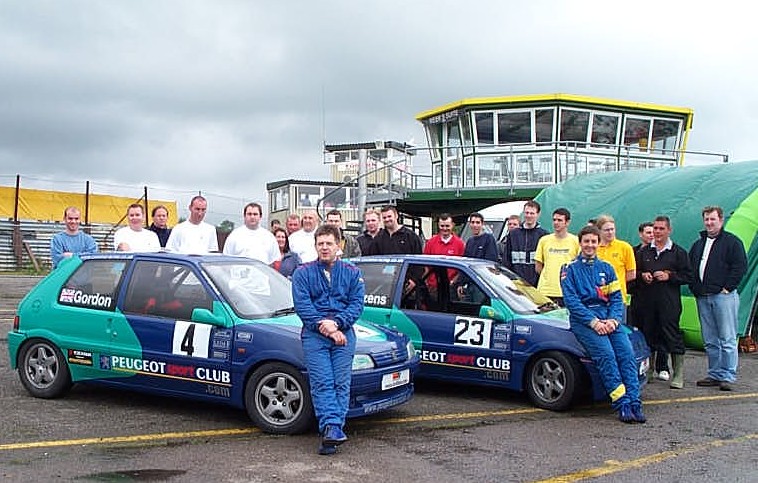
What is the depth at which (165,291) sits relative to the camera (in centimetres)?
654

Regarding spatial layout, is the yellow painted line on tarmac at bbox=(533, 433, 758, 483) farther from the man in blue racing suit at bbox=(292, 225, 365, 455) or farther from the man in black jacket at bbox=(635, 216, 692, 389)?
the man in black jacket at bbox=(635, 216, 692, 389)

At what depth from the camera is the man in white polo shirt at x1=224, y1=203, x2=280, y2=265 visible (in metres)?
8.73

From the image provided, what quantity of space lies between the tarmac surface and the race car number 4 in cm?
38

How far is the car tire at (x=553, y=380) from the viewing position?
6805mm

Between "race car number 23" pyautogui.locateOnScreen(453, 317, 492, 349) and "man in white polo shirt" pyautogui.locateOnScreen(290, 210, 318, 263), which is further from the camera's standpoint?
"man in white polo shirt" pyautogui.locateOnScreen(290, 210, 318, 263)

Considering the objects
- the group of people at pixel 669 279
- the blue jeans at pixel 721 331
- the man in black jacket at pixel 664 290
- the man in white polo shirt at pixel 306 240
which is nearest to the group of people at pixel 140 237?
the man in white polo shirt at pixel 306 240

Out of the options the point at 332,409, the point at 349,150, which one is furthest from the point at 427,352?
the point at 349,150

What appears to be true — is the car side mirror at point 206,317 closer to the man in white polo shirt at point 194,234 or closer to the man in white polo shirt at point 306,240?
the man in white polo shirt at point 194,234

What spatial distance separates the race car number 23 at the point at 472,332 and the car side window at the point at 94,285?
3217mm

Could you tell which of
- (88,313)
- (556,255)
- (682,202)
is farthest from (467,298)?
(682,202)

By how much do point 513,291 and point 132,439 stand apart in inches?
153

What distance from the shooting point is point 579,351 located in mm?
6809

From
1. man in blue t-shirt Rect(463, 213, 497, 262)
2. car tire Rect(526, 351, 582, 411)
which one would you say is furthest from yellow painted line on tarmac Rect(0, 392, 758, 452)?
man in blue t-shirt Rect(463, 213, 497, 262)

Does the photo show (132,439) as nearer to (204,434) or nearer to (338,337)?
(204,434)
